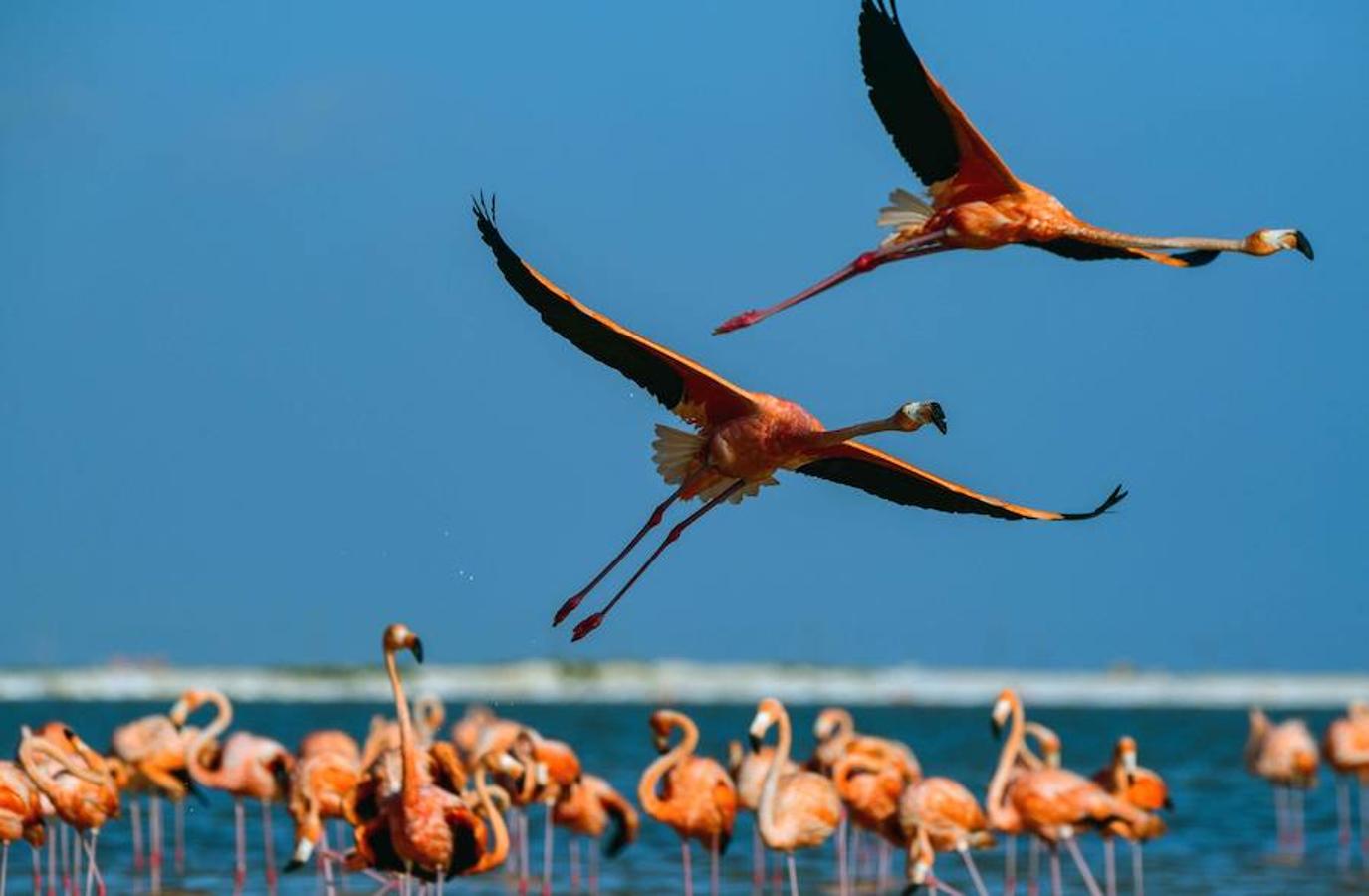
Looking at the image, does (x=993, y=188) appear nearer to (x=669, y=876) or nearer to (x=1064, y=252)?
(x=1064, y=252)

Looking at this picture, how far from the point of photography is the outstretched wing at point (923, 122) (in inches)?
383

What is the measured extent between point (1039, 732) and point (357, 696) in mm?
81810

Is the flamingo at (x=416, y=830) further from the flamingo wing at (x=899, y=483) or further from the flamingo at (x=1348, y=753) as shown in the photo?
the flamingo at (x=1348, y=753)

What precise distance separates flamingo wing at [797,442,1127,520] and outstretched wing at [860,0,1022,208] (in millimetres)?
1075

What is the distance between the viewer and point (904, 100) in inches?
397

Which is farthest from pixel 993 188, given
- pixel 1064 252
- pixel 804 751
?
pixel 804 751

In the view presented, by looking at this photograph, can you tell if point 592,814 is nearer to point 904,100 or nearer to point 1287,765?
point 1287,765

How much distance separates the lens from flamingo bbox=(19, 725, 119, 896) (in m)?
16.4

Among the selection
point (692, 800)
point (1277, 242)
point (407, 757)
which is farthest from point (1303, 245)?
point (692, 800)

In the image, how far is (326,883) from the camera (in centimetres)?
1666

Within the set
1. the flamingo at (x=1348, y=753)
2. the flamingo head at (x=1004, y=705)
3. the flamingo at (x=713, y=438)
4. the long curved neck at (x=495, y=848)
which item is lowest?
the long curved neck at (x=495, y=848)

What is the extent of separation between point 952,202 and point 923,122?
1.05 ft

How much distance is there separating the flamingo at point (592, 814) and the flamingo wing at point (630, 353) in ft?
30.5

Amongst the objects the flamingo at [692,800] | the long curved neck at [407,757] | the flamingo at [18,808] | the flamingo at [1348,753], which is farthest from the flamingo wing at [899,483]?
the flamingo at [1348,753]
